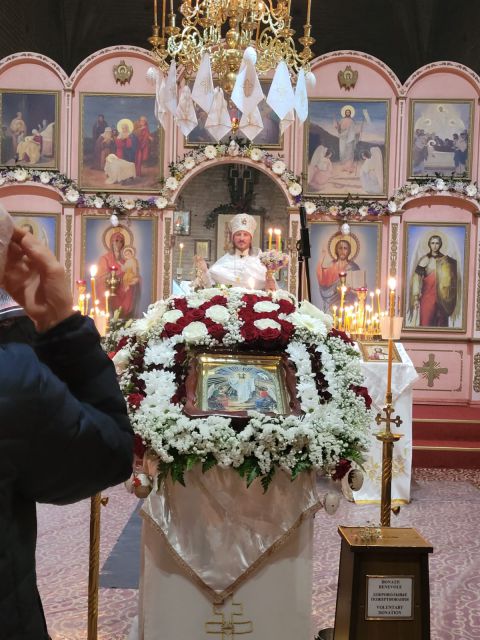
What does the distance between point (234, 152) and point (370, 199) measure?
2.22 metres

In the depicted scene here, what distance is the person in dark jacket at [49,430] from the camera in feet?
3.79

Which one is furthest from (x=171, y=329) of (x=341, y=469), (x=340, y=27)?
(x=340, y=27)

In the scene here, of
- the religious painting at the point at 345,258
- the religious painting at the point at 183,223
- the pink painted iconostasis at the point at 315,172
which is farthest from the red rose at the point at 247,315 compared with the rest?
the religious painting at the point at 183,223

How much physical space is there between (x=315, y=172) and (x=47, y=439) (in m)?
9.76

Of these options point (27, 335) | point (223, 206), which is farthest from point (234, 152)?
point (27, 335)

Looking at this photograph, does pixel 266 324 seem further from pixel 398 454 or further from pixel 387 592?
pixel 398 454

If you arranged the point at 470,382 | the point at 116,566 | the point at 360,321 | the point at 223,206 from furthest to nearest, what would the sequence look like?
1. the point at 223,206
2. the point at 470,382
3. the point at 360,321
4. the point at 116,566

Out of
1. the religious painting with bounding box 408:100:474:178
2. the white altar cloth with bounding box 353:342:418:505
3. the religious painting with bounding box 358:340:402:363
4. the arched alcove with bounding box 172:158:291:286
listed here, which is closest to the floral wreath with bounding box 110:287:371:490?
the white altar cloth with bounding box 353:342:418:505

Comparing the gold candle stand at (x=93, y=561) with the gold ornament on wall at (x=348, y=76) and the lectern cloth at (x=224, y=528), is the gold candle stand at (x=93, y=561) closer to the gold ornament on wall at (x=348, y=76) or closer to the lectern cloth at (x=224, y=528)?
the lectern cloth at (x=224, y=528)

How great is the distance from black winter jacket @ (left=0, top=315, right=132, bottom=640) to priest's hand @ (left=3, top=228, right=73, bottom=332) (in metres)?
0.03

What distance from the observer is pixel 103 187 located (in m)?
10.5

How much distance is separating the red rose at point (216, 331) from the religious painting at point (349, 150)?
7.48 metres

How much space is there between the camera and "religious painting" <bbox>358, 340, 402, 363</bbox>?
686 cm

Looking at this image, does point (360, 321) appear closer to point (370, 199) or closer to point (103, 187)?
point (370, 199)
